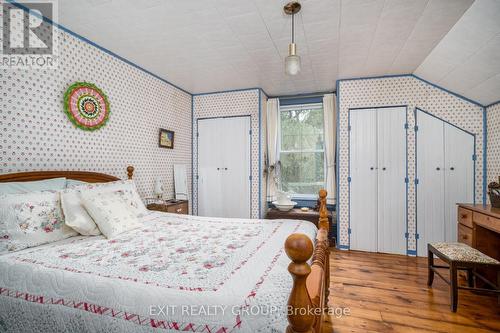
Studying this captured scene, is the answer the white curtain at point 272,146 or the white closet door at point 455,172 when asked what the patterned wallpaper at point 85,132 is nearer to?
the white curtain at point 272,146

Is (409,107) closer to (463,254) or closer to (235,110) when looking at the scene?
(463,254)

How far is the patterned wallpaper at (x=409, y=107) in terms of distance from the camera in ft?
11.0

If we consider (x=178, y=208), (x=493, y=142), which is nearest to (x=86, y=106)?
(x=178, y=208)

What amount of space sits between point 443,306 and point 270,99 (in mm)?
3798

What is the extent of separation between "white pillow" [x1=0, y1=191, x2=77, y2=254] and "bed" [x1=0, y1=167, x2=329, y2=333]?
0.08 m

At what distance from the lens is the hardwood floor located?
6.50 ft

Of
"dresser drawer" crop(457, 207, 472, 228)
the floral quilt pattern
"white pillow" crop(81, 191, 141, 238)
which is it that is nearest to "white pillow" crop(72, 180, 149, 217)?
"white pillow" crop(81, 191, 141, 238)

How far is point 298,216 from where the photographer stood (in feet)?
12.8

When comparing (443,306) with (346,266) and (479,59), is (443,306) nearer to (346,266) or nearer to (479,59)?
(346,266)

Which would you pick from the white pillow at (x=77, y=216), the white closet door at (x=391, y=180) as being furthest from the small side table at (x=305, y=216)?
the white pillow at (x=77, y=216)

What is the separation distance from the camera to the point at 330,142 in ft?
14.0

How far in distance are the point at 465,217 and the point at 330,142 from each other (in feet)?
6.82

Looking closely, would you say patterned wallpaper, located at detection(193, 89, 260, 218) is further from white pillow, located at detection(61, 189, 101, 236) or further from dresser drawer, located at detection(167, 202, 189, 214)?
white pillow, located at detection(61, 189, 101, 236)

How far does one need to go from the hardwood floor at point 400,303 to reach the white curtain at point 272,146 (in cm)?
178
